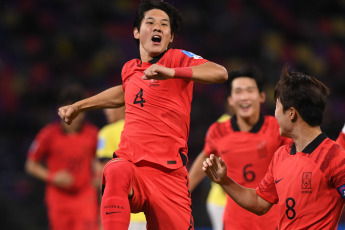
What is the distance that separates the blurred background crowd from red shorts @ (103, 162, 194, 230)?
652 cm

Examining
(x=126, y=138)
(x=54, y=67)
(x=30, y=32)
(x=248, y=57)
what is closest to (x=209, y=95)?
(x=248, y=57)

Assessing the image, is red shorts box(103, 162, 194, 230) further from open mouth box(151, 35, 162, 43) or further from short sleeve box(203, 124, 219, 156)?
short sleeve box(203, 124, 219, 156)

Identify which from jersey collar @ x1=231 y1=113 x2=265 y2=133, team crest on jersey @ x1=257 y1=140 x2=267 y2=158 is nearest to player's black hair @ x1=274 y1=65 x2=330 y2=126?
team crest on jersey @ x1=257 y1=140 x2=267 y2=158

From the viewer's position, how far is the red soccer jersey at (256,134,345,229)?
10.5ft

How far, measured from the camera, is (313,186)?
324cm

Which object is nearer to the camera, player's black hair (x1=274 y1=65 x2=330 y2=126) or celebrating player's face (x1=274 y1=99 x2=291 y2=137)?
player's black hair (x1=274 y1=65 x2=330 y2=126)

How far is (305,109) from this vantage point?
132 inches

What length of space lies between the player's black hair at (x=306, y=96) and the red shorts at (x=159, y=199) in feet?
2.82

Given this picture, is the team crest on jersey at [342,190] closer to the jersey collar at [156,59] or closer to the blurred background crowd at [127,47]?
the jersey collar at [156,59]

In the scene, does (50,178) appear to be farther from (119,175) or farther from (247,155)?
(119,175)

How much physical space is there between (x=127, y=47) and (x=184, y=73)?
8.91 metres

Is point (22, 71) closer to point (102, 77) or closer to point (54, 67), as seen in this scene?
point (54, 67)

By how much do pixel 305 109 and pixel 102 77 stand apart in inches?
346

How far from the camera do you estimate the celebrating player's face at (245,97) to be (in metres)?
4.96
